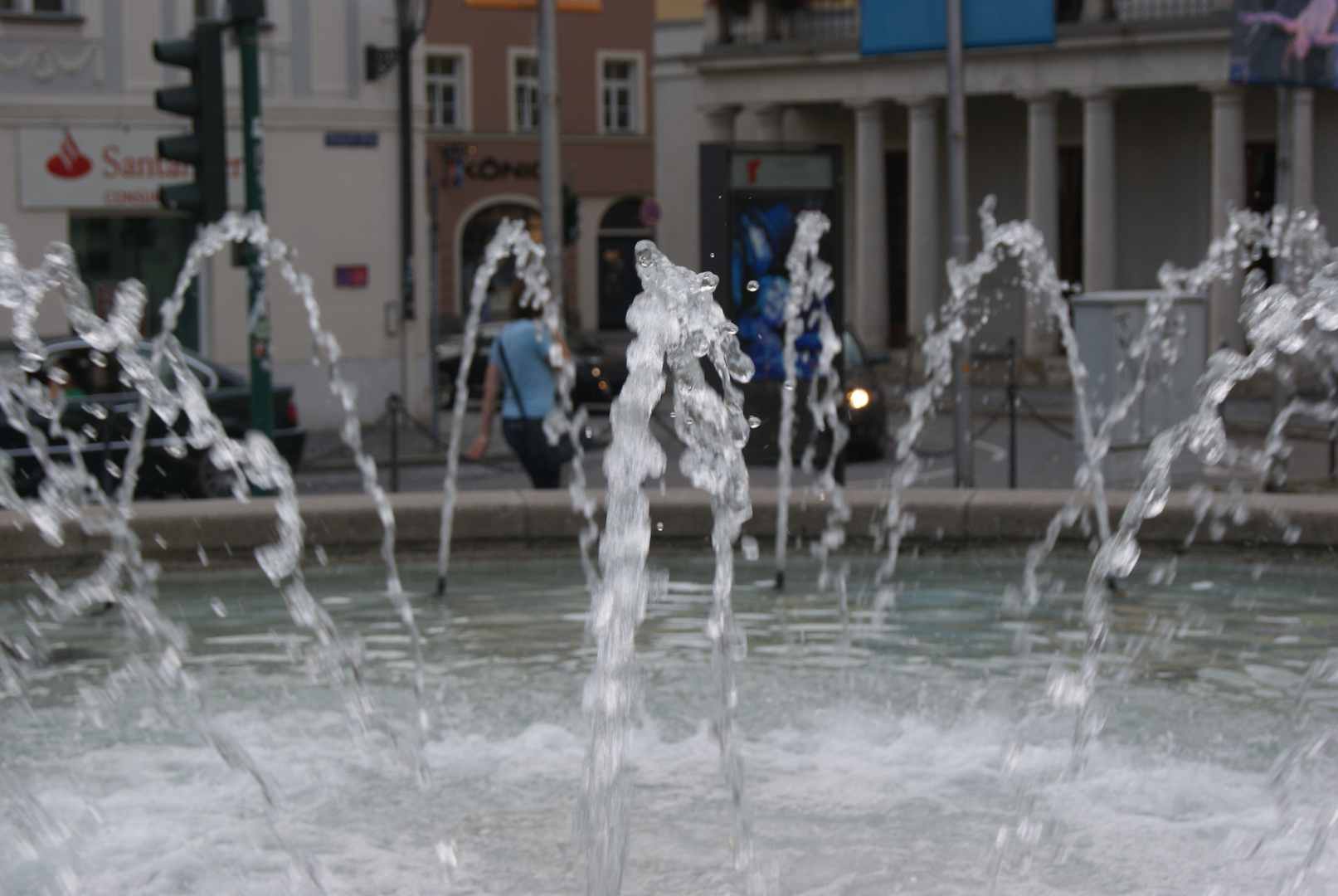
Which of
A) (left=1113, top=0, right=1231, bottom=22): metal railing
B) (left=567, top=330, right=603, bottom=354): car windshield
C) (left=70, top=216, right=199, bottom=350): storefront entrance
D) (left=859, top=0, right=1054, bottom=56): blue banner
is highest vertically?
(left=1113, top=0, right=1231, bottom=22): metal railing

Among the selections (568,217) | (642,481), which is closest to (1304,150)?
(568,217)

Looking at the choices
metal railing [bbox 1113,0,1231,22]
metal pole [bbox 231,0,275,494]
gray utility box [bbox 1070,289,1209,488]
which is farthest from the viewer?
metal railing [bbox 1113,0,1231,22]

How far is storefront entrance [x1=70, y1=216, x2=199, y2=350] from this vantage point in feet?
66.6

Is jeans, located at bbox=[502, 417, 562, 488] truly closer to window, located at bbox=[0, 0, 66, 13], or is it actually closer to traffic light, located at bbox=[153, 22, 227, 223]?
traffic light, located at bbox=[153, 22, 227, 223]

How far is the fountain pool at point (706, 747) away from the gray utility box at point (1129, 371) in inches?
202

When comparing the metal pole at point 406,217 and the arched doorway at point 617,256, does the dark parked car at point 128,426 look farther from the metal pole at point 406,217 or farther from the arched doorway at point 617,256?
the arched doorway at point 617,256

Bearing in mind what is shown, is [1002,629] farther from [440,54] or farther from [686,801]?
[440,54]

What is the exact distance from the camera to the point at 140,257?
20.7 m

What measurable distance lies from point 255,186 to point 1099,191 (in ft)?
63.8

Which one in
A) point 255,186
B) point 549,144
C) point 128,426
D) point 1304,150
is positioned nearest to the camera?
point 255,186

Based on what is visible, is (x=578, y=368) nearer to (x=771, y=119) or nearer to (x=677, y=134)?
(x=771, y=119)

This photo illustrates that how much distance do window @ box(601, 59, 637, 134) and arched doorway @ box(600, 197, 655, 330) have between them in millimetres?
1830

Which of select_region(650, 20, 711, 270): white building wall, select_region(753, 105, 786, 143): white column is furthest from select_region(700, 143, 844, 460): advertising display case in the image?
select_region(650, 20, 711, 270): white building wall

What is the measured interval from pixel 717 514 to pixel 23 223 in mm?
16423
